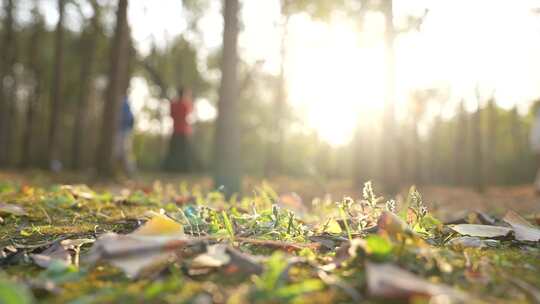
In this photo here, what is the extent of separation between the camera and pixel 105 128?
10383mm

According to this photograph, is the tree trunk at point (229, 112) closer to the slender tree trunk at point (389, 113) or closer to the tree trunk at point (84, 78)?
the slender tree trunk at point (389, 113)

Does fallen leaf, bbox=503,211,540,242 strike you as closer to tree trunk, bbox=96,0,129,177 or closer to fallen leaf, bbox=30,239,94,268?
fallen leaf, bbox=30,239,94,268

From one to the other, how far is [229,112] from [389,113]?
4.62 m

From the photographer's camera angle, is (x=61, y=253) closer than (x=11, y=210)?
Yes

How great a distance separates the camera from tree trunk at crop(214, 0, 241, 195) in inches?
326

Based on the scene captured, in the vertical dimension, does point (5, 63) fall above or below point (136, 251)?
above

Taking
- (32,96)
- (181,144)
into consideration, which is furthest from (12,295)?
(32,96)

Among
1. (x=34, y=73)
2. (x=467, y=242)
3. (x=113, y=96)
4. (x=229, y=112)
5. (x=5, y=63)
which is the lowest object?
(x=467, y=242)

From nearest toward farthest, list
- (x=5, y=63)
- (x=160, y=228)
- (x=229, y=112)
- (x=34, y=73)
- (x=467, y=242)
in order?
(x=160, y=228) < (x=467, y=242) < (x=229, y=112) < (x=5, y=63) < (x=34, y=73)

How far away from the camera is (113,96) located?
10172 mm

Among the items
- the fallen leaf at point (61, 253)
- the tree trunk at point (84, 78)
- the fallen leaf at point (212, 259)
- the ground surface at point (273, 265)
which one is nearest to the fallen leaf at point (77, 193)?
the ground surface at point (273, 265)

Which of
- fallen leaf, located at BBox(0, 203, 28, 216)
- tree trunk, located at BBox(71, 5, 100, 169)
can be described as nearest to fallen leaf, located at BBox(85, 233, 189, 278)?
fallen leaf, located at BBox(0, 203, 28, 216)

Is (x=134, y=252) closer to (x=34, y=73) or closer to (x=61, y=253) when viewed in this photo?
(x=61, y=253)

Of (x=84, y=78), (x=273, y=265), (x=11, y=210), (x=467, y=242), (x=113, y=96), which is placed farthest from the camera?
(x=84, y=78)
